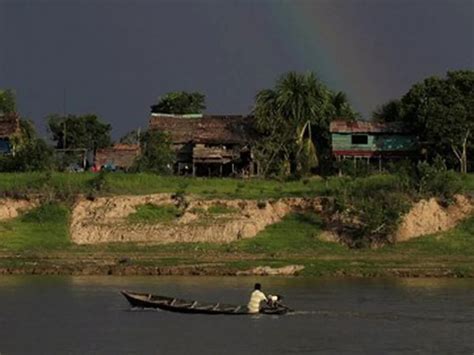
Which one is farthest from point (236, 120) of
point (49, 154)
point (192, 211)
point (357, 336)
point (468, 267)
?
point (357, 336)

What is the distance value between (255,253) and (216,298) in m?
16.5

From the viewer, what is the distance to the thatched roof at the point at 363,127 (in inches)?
3324

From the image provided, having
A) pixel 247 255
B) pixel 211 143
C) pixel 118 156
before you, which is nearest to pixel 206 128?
pixel 211 143

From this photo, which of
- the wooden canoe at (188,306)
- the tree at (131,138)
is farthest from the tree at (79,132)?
the wooden canoe at (188,306)

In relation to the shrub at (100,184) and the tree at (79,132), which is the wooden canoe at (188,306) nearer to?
the shrub at (100,184)

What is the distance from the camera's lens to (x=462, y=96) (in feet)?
257

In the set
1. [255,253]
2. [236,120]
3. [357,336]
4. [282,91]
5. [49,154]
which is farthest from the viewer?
[236,120]

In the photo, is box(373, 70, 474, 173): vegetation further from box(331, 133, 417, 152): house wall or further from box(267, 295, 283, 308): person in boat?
box(267, 295, 283, 308): person in boat

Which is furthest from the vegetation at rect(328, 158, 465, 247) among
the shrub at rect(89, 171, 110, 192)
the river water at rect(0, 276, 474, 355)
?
the shrub at rect(89, 171, 110, 192)

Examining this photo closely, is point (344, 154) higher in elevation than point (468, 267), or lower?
higher

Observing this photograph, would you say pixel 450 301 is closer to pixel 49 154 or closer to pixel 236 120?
pixel 49 154

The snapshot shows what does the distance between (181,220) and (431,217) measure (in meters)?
14.3

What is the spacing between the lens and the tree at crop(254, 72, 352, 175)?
265 feet

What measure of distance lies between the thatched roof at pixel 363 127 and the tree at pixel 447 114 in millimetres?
2159
